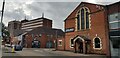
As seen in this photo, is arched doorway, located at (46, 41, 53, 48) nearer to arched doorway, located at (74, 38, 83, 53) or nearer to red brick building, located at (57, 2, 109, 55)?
red brick building, located at (57, 2, 109, 55)

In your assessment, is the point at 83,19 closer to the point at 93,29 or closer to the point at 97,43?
the point at 93,29

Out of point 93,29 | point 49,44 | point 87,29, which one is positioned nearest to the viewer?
point 93,29

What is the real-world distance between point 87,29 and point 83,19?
2.61 meters

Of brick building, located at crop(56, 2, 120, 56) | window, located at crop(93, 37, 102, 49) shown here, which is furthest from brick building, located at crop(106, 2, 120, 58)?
window, located at crop(93, 37, 102, 49)

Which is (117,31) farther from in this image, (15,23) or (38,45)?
(15,23)

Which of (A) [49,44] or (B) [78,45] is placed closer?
(B) [78,45]

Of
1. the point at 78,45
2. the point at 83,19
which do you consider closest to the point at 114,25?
the point at 83,19

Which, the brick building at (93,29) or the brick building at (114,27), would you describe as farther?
the brick building at (93,29)

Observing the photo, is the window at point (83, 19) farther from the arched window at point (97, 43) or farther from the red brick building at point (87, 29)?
the arched window at point (97, 43)

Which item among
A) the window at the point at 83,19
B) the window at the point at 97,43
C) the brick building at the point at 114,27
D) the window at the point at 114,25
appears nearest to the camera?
the brick building at the point at 114,27

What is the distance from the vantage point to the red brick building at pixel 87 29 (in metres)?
31.4

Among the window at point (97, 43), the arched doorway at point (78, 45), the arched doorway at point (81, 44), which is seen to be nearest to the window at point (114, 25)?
the window at point (97, 43)

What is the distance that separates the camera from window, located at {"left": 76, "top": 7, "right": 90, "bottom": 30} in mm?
35403

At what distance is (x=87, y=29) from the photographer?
3478 cm
